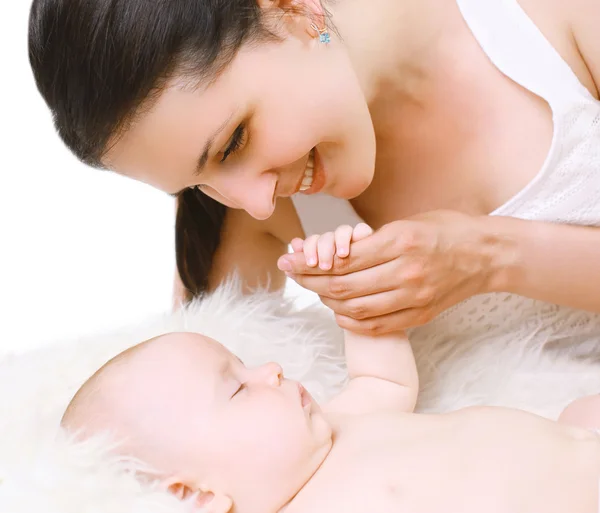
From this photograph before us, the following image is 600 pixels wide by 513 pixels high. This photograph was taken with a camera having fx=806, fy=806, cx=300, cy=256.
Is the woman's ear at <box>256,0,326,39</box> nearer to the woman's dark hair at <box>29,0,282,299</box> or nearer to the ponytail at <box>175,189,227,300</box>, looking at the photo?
the woman's dark hair at <box>29,0,282,299</box>

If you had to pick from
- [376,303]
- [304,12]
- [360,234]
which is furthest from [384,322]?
[304,12]

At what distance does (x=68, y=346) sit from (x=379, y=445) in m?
0.58

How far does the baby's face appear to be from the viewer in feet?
3.33

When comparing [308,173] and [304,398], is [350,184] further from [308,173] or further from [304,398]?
[304,398]

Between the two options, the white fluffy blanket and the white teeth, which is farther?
the white teeth

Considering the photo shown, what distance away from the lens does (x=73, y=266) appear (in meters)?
2.32

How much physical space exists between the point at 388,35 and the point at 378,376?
2.01 feet

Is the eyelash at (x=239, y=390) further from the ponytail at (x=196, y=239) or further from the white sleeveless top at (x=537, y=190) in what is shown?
the ponytail at (x=196, y=239)

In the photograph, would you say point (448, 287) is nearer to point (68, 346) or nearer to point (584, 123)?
point (584, 123)

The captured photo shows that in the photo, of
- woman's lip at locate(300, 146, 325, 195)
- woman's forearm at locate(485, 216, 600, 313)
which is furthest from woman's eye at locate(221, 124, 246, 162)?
woman's forearm at locate(485, 216, 600, 313)

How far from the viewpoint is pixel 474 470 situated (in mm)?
1017

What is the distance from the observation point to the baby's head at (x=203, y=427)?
1015mm

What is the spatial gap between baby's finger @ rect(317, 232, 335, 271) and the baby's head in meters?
0.23

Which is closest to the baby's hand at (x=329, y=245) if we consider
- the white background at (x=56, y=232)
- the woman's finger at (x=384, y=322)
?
the woman's finger at (x=384, y=322)
